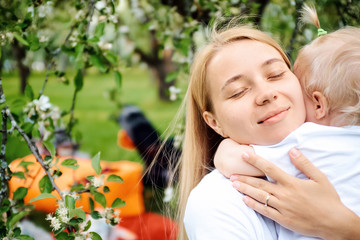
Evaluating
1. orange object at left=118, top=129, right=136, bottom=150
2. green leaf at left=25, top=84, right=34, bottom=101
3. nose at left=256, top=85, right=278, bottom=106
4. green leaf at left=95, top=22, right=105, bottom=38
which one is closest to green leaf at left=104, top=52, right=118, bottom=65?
green leaf at left=95, top=22, right=105, bottom=38

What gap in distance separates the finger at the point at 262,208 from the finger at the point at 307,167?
0.18 meters

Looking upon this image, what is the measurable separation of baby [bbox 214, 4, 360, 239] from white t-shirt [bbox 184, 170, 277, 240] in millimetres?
79

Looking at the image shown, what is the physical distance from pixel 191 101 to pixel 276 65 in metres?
0.45

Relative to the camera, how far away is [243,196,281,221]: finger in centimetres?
140

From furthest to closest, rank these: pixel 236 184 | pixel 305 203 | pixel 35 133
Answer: pixel 35 133
pixel 236 184
pixel 305 203

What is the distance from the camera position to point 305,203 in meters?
1.40

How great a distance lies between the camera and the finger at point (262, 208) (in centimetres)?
140

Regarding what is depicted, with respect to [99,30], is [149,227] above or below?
below

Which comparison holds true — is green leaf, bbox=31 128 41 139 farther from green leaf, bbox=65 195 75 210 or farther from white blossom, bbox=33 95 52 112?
green leaf, bbox=65 195 75 210

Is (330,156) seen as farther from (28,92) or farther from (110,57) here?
(28,92)

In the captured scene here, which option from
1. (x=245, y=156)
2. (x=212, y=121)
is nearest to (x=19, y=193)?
(x=212, y=121)

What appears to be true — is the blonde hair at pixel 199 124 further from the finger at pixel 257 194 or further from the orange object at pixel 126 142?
the orange object at pixel 126 142

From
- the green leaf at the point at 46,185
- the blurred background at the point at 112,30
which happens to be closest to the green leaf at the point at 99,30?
the blurred background at the point at 112,30

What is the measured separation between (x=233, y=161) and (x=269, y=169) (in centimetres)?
16
